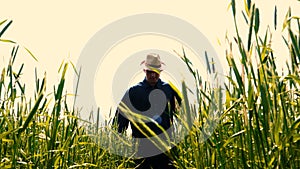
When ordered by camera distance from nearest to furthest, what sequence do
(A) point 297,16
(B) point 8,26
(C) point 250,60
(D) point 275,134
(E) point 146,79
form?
(D) point 275,134 < (C) point 250,60 < (A) point 297,16 < (B) point 8,26 < (E) point 146,79

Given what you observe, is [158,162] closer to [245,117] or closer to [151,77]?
[151,77]

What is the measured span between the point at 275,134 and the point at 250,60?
23 centimetres

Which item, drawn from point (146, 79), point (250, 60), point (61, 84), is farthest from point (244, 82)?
point (146, 79)

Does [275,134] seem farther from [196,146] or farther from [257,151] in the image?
[196,146]

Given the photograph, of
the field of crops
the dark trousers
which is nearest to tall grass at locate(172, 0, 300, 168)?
the field of crops

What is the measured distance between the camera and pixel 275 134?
118 cm

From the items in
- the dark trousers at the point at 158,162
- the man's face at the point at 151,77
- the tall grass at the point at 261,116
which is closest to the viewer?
the tall grass at the point at 261,116

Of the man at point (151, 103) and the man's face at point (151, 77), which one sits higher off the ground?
the man's face at point (151, 77)

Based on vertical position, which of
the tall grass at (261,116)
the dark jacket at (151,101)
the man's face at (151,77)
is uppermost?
the man's face at (151,77)

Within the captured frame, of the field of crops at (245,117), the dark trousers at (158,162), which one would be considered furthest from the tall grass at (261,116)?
the dark trousers at (158,162)

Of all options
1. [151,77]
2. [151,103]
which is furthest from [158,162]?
[151,77]

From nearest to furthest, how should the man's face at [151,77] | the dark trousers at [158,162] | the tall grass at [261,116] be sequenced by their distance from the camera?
the tall grass at [261,116] → the dark trousers at [158,162] → the man's face at [151,77]

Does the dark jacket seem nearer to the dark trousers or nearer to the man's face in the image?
the man's face

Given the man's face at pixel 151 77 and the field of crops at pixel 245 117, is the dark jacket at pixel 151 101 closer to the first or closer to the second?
the man's face at pixel 151 77
